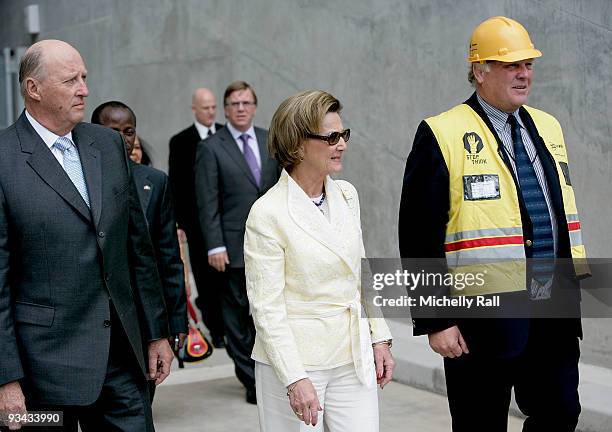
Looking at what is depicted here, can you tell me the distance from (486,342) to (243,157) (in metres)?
3.32

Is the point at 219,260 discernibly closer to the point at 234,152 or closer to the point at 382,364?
the point at 234,152

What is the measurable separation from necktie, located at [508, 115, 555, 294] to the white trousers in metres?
0.86

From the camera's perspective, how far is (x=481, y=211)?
4.16 m

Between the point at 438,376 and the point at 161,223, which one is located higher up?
the point at 161,223

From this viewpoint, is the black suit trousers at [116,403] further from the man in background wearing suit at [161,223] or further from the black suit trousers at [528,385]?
the black suit trousers at [528,385]

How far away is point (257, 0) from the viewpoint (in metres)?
10.3

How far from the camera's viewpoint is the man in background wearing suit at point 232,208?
707 cm

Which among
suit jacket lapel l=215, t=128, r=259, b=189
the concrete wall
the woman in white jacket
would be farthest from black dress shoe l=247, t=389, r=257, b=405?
the woman in white jacket

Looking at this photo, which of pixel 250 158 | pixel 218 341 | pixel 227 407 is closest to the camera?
pixel 227 407

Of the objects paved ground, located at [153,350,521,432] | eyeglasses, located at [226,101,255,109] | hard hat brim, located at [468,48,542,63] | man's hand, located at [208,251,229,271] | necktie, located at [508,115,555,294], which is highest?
eyeglasses, located at [226,101,255,109]

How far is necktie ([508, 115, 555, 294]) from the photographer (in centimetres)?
420

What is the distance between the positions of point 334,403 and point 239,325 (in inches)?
132

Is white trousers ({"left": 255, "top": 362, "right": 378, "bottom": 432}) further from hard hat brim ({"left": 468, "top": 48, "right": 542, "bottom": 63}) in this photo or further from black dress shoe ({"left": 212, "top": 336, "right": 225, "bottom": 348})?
black dress shoe ({"left": 212, "top": 336, "right": 225, "bottom": 348})

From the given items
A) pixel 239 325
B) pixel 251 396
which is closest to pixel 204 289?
pixel 239 325
